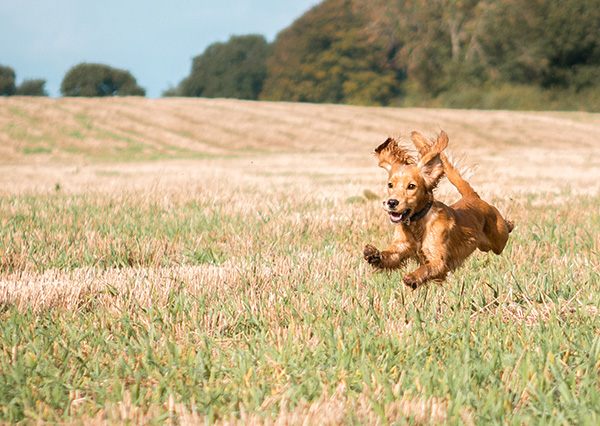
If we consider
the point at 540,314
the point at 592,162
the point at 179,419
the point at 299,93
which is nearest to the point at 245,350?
the point at 179,419

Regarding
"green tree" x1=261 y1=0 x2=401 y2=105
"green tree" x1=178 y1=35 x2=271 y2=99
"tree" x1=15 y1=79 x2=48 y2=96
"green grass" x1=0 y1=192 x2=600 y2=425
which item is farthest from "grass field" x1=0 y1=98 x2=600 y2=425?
"green tree" x1=178 y1=35 x2=271 y2=99

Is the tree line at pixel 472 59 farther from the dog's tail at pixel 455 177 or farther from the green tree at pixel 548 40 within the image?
the dog's tail at pixel 455 177

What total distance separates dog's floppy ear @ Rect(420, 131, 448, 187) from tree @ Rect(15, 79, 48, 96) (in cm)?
6890

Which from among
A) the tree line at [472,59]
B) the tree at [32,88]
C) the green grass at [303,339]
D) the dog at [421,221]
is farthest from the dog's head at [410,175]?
the tree at [32,88]

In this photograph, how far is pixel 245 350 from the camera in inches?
92.1

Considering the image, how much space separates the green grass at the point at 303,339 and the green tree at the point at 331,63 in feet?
191

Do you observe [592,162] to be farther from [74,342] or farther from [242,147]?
[74,342]

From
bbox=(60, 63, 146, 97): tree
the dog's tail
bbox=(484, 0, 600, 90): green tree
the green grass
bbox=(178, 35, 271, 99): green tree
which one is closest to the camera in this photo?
the green grass

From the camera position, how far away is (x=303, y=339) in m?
2.42

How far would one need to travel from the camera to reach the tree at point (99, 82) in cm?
6569

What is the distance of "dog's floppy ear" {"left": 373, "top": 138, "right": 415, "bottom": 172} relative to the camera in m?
3.44

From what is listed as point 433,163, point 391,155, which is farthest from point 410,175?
point 391,155

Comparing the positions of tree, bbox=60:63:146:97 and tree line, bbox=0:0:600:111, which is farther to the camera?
tree, bbox=60:63:146:97

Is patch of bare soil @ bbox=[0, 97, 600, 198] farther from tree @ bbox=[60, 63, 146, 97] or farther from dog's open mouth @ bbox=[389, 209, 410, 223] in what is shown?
tree @ bbox=[60, 63, 146, 97]
